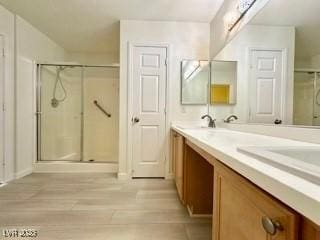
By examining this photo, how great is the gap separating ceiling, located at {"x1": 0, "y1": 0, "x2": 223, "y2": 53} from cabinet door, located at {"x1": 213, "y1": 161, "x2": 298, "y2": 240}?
101 inches

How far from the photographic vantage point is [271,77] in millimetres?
1686

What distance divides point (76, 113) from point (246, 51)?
3466 millimetres

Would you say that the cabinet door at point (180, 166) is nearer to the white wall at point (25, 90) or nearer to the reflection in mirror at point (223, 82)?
the reflection in mirror at point (223, 82)

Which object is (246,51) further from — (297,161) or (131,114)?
(131,114)

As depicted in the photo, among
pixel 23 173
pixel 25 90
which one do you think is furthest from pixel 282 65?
pixel 23 173

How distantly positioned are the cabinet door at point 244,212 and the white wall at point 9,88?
314 cm

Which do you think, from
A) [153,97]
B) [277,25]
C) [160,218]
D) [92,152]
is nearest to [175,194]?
[160,218]

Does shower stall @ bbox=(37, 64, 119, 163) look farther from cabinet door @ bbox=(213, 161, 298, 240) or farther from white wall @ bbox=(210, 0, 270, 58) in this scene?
cabinet door @ bbox=(213, 161, 298, 240)

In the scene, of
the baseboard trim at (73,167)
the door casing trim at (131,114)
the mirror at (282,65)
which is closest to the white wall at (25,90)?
the baseboard trim at (73,167)

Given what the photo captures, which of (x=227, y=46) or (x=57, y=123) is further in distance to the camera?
(x=57, y=123)

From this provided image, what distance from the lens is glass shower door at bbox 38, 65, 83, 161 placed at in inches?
161

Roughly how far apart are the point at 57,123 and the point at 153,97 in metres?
2.06

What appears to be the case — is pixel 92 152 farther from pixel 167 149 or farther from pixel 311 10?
pixel 311 10

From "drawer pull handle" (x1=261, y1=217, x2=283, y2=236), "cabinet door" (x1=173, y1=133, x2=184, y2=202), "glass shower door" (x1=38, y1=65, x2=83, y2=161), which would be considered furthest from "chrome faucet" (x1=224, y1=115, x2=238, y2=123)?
"glass shower door" (x1=38, y1=65, x2=83, y2=161)
